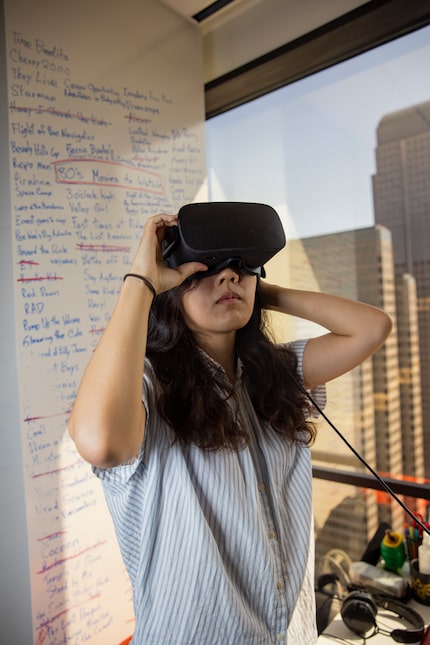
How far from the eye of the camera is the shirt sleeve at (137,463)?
2.56 ft

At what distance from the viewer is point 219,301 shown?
914mm

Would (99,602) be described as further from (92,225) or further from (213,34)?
(213,34)

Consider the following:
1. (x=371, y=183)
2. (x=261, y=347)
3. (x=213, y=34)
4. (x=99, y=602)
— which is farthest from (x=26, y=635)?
(x=213, y=34)

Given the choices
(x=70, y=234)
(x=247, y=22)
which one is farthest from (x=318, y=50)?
(x=70, y=234)

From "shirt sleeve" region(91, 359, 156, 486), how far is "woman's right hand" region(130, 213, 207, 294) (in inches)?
6.5

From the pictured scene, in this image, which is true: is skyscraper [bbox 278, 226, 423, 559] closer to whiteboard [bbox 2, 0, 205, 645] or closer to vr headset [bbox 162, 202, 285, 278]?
whiteboard [bbox 2, 0, 205, 645]

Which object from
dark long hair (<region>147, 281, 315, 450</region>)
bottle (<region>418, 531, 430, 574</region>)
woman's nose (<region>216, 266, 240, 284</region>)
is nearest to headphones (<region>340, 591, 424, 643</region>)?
bottle (<region>418, 531, 430, 574</region>)

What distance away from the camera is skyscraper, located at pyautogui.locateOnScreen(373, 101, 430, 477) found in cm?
188

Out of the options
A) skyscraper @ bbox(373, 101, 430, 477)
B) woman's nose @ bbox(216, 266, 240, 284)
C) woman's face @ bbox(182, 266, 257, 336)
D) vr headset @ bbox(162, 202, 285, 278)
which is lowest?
woman's face @ bbox(182, 266, 257, 336)

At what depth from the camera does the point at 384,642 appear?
4.38ft

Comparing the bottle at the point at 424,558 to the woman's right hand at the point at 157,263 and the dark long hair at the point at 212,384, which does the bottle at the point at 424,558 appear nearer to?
the dark long hair at the point at 212,384

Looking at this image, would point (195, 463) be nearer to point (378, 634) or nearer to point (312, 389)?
point (312, 389)

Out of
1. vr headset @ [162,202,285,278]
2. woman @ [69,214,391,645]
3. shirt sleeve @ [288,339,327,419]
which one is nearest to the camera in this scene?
woman @ [69,214,391,645]

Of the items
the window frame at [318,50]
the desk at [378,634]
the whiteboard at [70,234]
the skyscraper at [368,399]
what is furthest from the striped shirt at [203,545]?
the window frame at [318,50]
